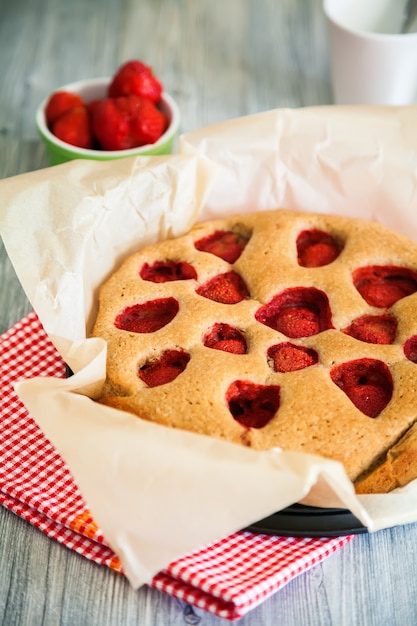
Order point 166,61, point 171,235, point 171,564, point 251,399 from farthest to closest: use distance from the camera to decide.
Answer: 1. point 166,61
2. point 171,235
3. point 251,399
4. point 171,564

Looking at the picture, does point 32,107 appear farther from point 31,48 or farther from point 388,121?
point 388,121

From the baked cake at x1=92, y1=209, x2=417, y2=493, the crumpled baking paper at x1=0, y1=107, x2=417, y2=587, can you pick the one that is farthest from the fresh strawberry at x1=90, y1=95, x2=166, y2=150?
the baked cake at x1=92, y1=209, x2=417, y2=493

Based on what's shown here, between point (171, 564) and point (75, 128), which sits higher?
point (75, 128)

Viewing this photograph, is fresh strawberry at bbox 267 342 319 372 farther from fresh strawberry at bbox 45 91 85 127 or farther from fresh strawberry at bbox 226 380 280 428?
fresh strawberry at bbox 45 91 85 127

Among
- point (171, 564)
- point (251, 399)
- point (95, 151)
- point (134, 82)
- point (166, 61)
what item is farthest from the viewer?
point (166, 61)

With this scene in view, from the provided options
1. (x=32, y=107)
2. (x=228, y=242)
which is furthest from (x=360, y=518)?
(x=32, y=107)

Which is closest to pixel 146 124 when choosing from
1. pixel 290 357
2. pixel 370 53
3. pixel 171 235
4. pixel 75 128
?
pixel 75 128

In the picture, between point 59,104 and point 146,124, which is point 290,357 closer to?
point 146,124
